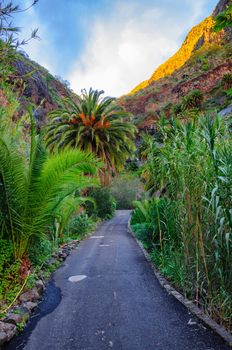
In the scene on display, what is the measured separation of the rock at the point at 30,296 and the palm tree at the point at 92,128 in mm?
11545

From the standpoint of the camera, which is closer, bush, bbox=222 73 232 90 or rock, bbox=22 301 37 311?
rock, bbox=22 301 37 311

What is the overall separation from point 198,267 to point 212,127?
193 centimetres

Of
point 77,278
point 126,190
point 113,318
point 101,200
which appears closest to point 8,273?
point 77,278

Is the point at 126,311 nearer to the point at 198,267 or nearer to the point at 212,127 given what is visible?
the point at 198,267

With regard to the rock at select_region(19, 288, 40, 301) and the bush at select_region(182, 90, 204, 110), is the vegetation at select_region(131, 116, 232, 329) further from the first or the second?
the bush at select_region(182, 90, 204, 110)

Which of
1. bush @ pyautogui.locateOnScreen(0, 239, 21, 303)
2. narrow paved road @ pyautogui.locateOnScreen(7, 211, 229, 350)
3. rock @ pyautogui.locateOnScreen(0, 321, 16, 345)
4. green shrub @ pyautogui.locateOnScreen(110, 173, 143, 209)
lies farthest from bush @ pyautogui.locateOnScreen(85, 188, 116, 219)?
rock @ pyautogui.locateOnScreen(0, 321, 16, 345)

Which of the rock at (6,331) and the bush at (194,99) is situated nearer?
the rock at (6,331)

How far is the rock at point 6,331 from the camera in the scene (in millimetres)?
3312

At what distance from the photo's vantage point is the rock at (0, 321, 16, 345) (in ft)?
10.9

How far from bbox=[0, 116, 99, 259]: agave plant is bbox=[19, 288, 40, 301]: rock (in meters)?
0.63

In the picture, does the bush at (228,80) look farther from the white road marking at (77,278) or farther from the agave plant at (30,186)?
the white road marking at (77,278)

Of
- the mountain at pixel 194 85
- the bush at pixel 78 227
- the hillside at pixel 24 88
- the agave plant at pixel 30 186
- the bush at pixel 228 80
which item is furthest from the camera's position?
the mountain at pixel 194 85

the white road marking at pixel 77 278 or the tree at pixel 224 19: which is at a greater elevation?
the tree at pixel 224 19

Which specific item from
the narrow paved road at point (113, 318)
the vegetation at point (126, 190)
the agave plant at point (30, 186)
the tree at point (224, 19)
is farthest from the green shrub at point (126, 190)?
the tree at point (224, 19)
